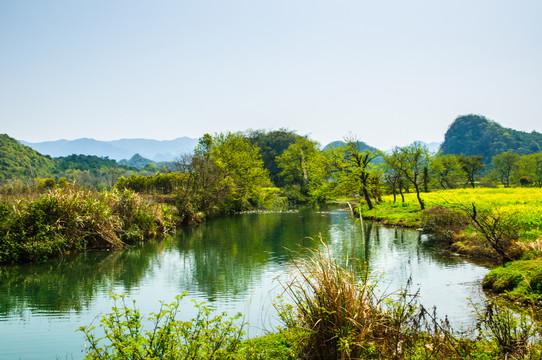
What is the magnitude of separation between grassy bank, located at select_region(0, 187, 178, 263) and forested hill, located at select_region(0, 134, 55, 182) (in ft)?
195

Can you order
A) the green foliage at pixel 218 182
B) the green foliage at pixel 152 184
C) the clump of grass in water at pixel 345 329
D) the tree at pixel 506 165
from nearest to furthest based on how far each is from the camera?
the clump of grass in water at pixel 345 329 → the green foliage at pixel 218 182 → the green foliage at pixel 152 184 → the tree at pixel 506 165

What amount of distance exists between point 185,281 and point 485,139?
429ft

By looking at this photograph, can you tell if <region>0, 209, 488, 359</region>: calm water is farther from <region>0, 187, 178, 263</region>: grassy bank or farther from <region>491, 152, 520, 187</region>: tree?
<region>491, 152, 520, 187</region>: tree

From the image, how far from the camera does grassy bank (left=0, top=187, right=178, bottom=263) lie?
48.1ft

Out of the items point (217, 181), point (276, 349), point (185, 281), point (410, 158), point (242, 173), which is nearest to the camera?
point (276, 349)

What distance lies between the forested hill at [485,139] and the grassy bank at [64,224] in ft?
331

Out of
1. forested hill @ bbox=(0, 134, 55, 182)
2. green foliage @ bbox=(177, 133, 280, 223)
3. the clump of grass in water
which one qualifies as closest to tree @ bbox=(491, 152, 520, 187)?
green foliage @ bbox=(177, 133, 280, 223)

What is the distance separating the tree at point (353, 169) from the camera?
31047 mm

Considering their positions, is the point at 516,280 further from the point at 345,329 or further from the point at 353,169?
the point at 353,169

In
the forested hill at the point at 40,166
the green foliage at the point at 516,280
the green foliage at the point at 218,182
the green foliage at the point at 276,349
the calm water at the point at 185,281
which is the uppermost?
the forested hill at the point at 40,166

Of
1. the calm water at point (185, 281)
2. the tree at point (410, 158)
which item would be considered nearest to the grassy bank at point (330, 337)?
the calm water at point (185, 281)

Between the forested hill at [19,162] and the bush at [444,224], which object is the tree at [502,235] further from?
the forested hill at [19,162]

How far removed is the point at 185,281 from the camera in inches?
466

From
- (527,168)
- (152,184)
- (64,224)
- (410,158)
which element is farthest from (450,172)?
(64,224)
